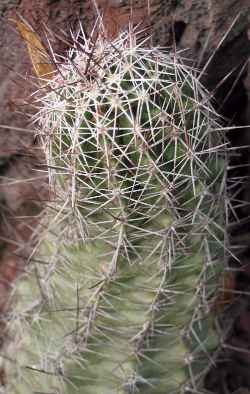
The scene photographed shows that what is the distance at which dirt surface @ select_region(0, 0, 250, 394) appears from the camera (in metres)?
1.87

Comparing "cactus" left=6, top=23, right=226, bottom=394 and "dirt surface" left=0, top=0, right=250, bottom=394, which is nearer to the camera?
"cactus" left=6, top=23, right=226, bottom=394

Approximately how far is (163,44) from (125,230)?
68 centimetres

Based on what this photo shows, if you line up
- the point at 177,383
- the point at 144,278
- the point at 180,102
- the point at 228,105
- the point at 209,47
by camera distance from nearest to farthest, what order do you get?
Result: 1. the point at 180,102
2. the point at 144,278
3. the point at 177,383
4. the point at 209,47
5. the point at 228,105

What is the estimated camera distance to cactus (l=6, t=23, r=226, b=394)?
4.76 feet

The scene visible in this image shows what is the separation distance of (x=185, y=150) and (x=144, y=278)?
0.33 meters

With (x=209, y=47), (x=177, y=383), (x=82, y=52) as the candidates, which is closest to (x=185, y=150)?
(x=82, y=52)

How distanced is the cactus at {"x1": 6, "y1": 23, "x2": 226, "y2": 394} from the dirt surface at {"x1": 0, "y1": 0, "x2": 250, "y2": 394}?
11cm

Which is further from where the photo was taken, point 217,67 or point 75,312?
point 217,67

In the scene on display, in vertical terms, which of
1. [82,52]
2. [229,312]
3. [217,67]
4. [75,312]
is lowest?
[229,312]

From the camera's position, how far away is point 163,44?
1943 mm

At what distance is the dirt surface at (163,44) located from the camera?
187cm

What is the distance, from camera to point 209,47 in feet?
6.35

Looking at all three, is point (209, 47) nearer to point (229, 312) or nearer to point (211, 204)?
point (211, 204)

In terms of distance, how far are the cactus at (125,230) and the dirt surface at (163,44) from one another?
0.11 meters
